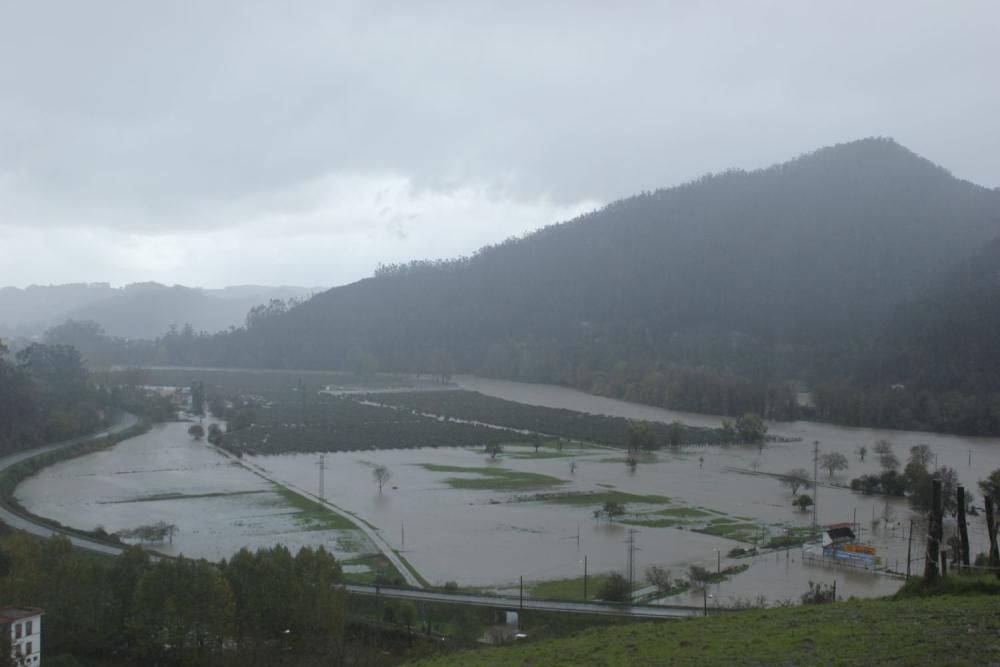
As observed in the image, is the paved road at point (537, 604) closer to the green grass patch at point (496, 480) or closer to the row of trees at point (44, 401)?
the green grass patch at point (496, 480)

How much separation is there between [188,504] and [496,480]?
25.7 ft

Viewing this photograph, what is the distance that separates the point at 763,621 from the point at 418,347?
62.2 meters

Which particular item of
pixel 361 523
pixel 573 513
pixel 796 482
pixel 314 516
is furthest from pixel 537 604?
pixel 796 482

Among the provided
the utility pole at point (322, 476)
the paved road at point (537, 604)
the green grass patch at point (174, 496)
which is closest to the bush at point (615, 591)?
the paved road at point (537, 604)

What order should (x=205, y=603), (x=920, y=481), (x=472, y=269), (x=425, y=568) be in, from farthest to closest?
(x=472, y=269) < (x=920, y=481) < (x=425, y=568) < (x=205, y=603)

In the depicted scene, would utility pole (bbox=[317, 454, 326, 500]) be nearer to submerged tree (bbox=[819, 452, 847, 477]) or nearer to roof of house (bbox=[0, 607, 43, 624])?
roof of house (bbox=[0, 607, 43, 624])

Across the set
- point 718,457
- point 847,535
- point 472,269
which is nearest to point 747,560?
point 847,535

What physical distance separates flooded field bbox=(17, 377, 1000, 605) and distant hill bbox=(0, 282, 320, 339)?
91.9 meters

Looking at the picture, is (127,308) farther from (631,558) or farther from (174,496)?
(631,558)

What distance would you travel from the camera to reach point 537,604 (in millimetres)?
12008

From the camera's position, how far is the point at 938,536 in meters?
7.91

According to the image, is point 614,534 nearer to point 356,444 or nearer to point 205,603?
point 205,603

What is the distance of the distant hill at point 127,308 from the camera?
116m

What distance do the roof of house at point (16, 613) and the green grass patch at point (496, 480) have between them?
1332 centimetres
